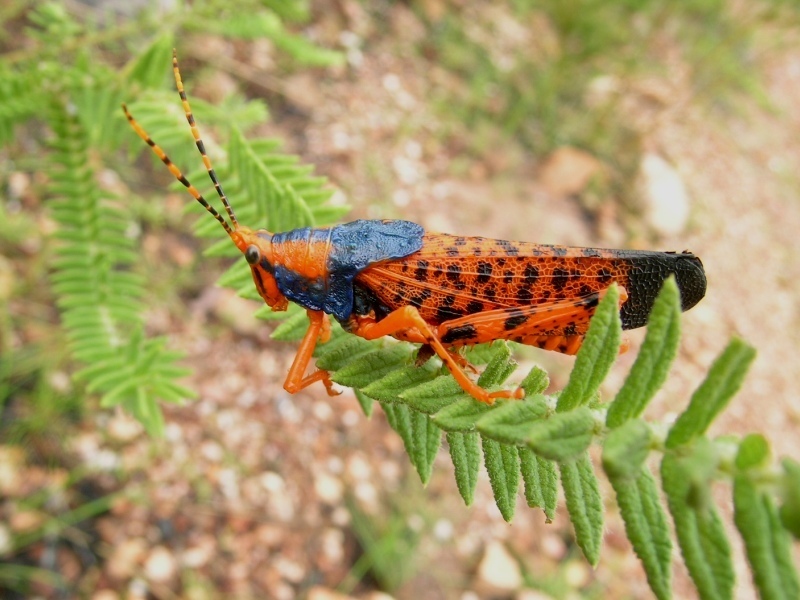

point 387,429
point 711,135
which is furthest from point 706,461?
point 711,135

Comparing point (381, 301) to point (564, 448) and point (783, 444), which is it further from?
point (783, 444)

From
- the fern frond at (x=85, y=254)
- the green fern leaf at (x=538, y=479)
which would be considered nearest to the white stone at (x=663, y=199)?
the fern frond at (x=85, y=254)

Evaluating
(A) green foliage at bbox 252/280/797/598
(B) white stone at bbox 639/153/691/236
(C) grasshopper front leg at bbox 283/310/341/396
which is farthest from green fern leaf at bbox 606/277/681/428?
(B) white stone at bbox 639/153/691/236

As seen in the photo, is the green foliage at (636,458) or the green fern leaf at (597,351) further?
the green fern leaf at (597,351)

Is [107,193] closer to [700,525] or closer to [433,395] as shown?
[433,395]

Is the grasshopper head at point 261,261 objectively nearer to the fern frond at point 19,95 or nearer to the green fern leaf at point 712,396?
the fern frond at point 19,95
